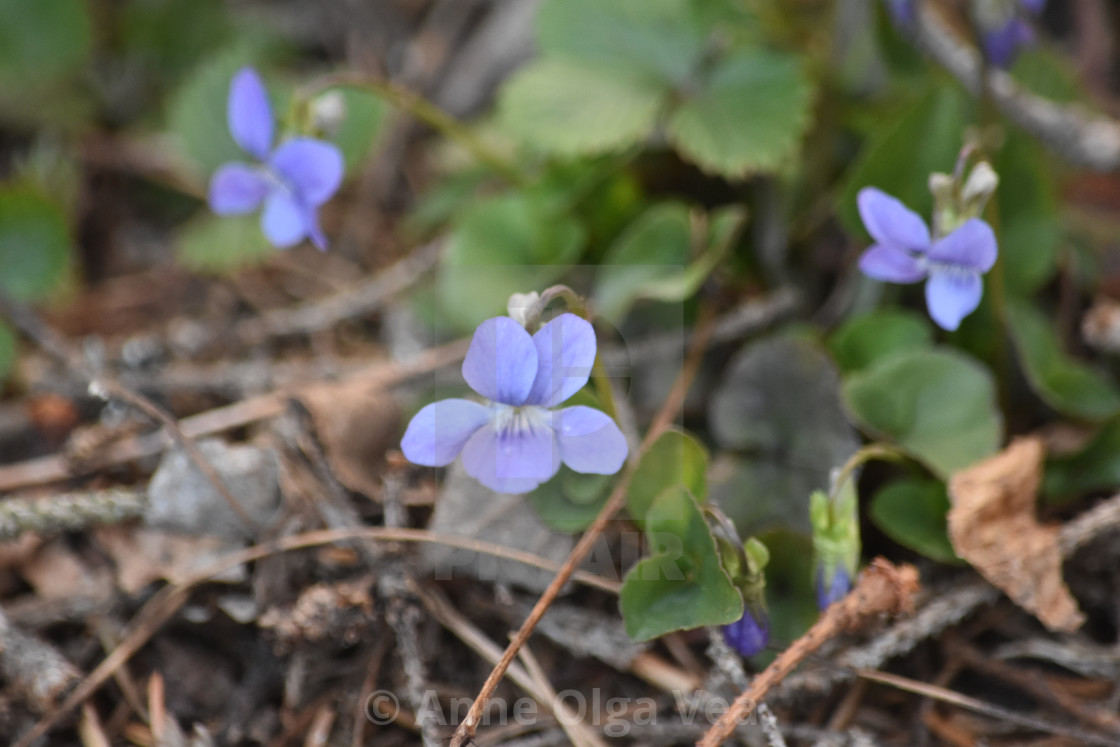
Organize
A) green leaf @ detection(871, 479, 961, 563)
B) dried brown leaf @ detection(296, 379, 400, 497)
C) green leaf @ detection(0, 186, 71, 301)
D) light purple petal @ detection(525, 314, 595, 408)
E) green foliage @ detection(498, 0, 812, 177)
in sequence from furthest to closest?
1. green leaf @ detection(0, 186, 71, 301)
2. green foliage @ detection(498, 0, 812, 177)
3. dried brown leaf @ detection(296, 379, 400, 497)
4. green leaf @ detection(871, 479, 961, 563)
5. light purple petal @ detection(525, 314, 595, 408)

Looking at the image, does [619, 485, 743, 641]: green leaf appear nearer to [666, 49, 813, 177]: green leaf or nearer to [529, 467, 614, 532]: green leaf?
[529, 467, 614, 532]: green leaf

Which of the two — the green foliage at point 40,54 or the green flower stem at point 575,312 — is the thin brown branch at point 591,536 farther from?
the green foliage at point 40,54

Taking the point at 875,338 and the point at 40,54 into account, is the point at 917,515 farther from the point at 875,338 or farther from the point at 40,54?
the point at 40,54

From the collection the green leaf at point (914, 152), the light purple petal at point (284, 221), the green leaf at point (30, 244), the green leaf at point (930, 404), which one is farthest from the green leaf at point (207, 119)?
the green leaf at point (930, 404)

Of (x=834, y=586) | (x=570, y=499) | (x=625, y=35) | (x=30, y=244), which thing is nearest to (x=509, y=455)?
(x=570, y=499)

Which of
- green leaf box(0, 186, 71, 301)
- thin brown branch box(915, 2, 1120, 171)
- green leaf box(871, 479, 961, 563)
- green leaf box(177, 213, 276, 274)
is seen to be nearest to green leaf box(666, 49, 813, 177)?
thin brown branch box(915, 2, 1120, 171)

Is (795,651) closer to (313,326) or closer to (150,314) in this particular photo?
(313,326)
